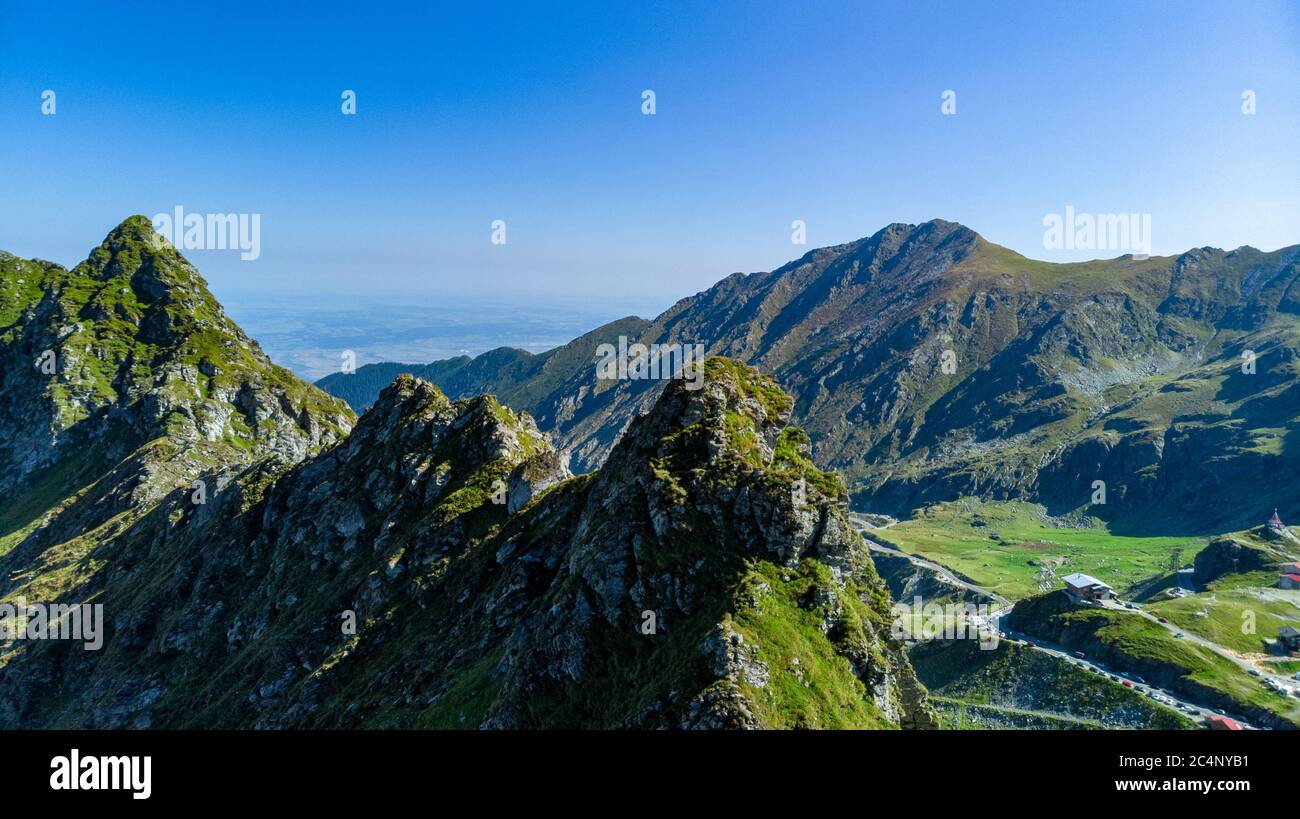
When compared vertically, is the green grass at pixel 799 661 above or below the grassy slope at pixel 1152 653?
above

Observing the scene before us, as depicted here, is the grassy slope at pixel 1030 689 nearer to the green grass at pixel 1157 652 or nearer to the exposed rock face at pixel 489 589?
the green grass at pixel 1157 652

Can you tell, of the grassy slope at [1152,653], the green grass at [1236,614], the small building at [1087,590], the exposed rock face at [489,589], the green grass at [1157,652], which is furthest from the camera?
the small building at [1087,590]

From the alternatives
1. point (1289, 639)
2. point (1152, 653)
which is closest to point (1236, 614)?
point (1289, 639)

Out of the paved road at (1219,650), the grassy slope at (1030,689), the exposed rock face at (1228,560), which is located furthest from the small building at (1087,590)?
the exposed rock face at (1228,560)

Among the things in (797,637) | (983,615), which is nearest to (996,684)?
(983,615)

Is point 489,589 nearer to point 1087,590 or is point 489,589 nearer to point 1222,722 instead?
point 1222,722

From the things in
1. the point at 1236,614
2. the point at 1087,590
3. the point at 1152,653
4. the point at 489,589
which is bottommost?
the point at 1152,653

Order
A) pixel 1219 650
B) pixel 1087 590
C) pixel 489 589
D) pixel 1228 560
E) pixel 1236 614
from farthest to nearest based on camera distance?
pixel 1228 560
pixel 1087 590
pixel 1236 614
pixel 1219 650
pixel 489 589
